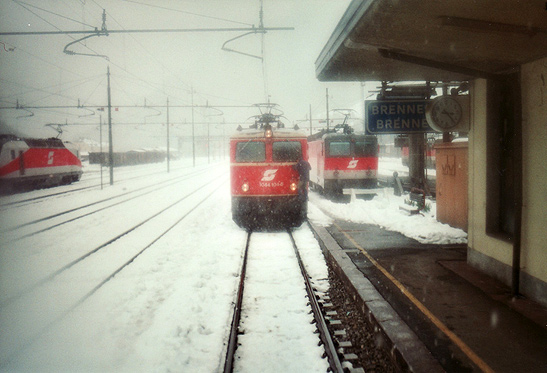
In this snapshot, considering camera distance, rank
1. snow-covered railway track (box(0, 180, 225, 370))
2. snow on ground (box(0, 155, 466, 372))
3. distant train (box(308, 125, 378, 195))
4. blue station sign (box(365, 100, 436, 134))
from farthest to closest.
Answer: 1. distant train (box(308, 125, 378, 195))
2. blue station sign (box(365, 100, 436, 134))
3. snow-covered railway track (box(0, 180, 225, 370))
4. snow on ground (box(0, 155, 466, 372))

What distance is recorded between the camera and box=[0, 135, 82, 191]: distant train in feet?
65.5

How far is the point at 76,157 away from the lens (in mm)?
27969

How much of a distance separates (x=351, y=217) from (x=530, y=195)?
684cm

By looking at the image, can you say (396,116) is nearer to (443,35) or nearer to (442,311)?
(443,35)

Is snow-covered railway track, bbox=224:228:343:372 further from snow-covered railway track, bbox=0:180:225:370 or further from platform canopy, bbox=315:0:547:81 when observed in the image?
platform canopy, bbox=315:0:547:81

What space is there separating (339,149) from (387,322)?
42.9ft

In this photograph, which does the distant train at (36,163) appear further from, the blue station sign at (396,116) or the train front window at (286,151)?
the blue station sign at (396,116)

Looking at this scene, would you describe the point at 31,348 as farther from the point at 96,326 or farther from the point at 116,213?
the point at 116,213

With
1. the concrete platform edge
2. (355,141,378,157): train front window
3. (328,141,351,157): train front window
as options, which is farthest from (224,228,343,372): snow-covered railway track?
(355,141,378,157): train front window

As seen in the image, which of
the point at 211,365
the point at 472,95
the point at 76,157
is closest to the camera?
the point at 211,365

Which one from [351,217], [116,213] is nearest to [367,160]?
[351,217]

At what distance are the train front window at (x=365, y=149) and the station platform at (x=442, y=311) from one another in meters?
9.74

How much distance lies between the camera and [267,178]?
10023mm

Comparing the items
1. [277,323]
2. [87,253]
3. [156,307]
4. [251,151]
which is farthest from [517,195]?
[87,253]
